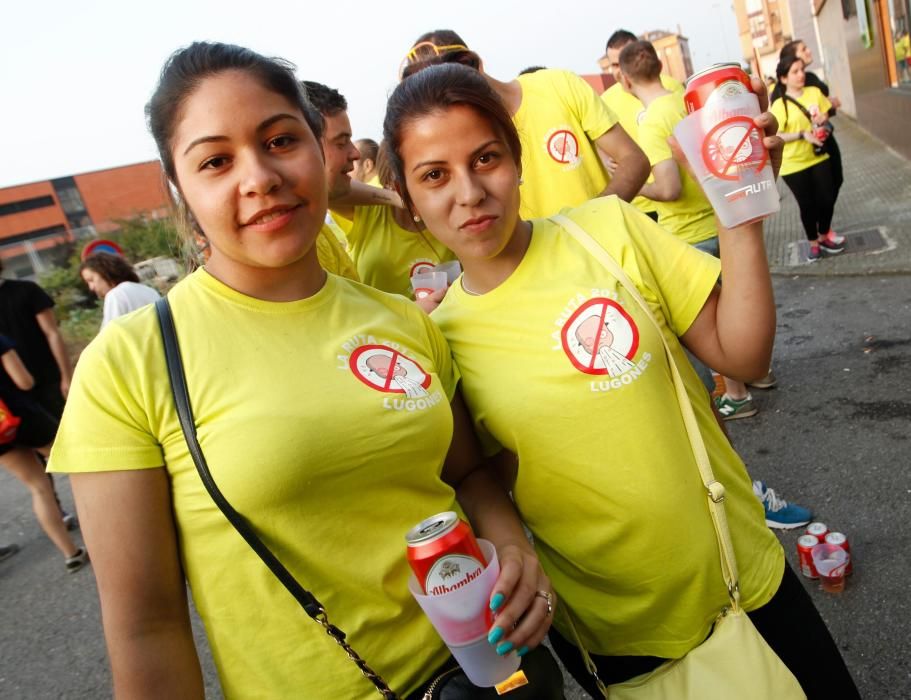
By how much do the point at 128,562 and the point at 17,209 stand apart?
6397 centimetres

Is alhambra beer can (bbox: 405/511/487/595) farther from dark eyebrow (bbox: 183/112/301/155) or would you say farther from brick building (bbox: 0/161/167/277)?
brick building (bbox: 0/161/167/277)

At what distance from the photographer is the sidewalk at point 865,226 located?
664 cm

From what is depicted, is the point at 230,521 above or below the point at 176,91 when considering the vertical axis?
below

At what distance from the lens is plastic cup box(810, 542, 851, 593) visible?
2760mm

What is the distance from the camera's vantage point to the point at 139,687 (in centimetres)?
117

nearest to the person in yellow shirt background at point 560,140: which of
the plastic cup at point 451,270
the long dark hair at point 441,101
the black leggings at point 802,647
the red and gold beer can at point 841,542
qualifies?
the plastic cup at point 451,270

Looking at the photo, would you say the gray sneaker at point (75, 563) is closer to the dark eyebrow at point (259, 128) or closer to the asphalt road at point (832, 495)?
the asphalt road at point (832, 495)

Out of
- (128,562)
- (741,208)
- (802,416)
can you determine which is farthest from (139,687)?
(802,416)

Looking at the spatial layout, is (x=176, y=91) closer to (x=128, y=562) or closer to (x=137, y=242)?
(x=128, y=562)

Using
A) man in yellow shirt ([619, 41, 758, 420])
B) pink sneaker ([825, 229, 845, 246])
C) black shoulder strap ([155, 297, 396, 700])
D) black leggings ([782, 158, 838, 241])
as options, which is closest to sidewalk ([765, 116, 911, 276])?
pink sneaker ([825, 229, 845, 246])

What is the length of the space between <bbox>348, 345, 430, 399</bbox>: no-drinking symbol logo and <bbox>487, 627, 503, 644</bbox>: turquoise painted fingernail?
47 centimetres

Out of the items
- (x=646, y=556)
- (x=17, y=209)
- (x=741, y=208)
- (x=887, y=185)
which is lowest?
(x=887, y=185)

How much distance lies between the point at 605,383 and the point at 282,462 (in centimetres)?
69

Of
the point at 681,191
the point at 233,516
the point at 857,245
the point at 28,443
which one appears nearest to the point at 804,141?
the point at 857,245
